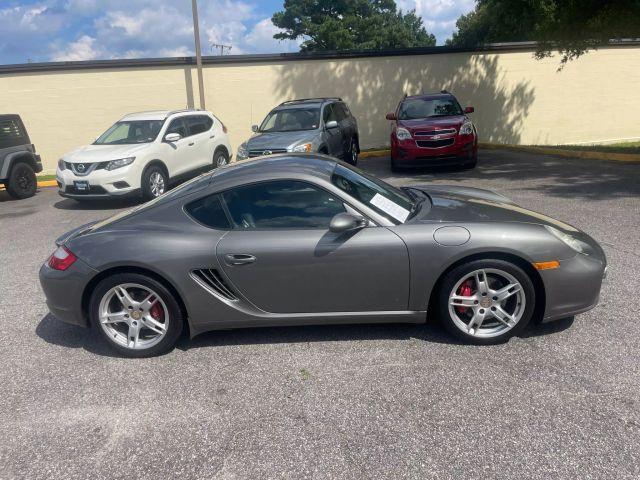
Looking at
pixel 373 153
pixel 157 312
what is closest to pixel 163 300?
pixel 157 312

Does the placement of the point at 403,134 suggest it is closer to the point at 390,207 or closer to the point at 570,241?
the point at 390,207

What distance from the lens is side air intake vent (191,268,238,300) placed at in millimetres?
3836

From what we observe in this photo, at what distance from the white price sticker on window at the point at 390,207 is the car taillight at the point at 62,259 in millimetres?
2260

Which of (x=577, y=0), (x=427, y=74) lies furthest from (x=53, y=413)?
(x=427, y=74)

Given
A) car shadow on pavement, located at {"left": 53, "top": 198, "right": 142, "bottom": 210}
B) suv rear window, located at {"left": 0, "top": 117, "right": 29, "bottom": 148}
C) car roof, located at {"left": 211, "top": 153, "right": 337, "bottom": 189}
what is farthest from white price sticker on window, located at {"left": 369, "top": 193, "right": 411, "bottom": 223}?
suv rear window, located at {"left": 0, "top": 117, "right": 29, "bottom": 148}

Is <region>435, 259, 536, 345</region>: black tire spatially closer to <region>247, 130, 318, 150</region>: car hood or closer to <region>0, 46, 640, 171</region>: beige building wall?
<region>247, 130, 318, 150</region>: car hood

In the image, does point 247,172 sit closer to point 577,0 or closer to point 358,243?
point 358,243

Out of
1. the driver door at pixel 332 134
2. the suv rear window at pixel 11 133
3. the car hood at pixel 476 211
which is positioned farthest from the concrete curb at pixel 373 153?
the car hood at pixel 476 211

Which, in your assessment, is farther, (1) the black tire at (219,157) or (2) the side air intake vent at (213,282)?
(1) the black tire at (219,157)

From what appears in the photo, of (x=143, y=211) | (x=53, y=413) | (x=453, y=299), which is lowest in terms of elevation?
(x=53, y=413)

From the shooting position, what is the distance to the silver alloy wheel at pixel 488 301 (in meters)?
3.73

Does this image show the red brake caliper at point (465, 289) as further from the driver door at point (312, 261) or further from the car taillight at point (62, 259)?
the car taillight at point (62, 259)

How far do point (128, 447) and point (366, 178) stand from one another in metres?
2.71

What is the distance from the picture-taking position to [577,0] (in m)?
11.6
